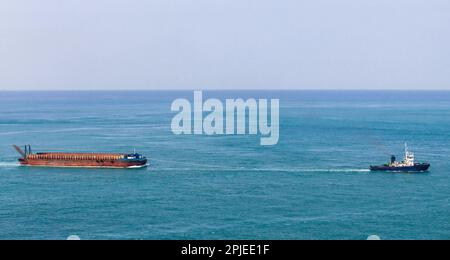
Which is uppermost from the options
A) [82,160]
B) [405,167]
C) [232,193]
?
[82,160]

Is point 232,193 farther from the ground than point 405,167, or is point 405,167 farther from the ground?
point 405,167

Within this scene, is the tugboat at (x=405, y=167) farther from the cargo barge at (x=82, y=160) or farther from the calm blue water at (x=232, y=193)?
the cargo barge at (x=82, y=160)

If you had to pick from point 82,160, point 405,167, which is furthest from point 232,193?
point 82,160

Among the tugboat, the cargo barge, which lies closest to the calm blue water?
the tugboat

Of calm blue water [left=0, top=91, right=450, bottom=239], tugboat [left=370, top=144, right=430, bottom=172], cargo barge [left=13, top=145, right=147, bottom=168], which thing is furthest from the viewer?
cargo barge [left=13, top=145, right=147, bottom=168]

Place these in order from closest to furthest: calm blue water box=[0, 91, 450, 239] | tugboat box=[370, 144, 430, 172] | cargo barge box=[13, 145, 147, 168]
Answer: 1. calm blue water box=[0, 91, 450, 239]
2. tugboat box=[370, 144, 430, 172]
3. cargo barge box=[13, 145, 147, 168]

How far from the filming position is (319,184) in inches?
2753

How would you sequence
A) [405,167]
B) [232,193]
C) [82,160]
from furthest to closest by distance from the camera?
1. [82,160]
2. [405,167]
3. [232,193]

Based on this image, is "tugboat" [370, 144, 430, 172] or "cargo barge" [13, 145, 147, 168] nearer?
"tugboat" [370, 144, 430, 172]

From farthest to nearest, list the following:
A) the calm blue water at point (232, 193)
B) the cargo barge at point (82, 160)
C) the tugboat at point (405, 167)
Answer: the cargo barge at point (82, 160) → the tugboat at point (405, 167) → the calm blue water at point (232, 193)

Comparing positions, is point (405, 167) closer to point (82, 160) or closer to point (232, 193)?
point (232, 193)

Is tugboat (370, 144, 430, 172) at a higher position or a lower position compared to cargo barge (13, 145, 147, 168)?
Result: lower

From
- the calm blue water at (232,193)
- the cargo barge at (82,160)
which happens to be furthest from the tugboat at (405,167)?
the cargo barge at (82,160)

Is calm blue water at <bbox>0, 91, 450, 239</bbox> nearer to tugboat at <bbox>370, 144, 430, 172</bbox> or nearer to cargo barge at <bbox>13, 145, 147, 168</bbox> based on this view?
tugboat at <bbox>370, 144, 430, 172</bbox>
